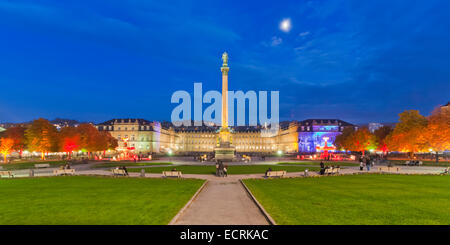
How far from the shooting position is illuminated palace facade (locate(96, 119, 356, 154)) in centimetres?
13188

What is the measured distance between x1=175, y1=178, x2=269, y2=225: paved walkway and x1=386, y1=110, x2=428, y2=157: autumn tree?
54.3m

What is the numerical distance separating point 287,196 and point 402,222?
21.2 ft

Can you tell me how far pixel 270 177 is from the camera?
27.2 m

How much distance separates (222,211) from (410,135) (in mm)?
60563

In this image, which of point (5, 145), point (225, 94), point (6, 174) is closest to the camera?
point (6, 174)

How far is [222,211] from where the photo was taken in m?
13.2

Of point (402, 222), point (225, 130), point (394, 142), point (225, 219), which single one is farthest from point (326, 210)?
point (394, 142)

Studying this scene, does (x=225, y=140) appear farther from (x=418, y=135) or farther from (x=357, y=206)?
(x=357, y=206)

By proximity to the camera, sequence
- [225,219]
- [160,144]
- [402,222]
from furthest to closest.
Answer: [160,144] → [225,219] → [402,222]

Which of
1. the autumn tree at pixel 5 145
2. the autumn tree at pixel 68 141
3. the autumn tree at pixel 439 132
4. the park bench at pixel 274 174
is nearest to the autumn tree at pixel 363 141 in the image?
the autumn tree at pixel 439 132

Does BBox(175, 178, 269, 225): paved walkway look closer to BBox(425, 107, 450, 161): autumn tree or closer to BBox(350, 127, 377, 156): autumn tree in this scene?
BBox(425, 107, 450, 161): autumn tree

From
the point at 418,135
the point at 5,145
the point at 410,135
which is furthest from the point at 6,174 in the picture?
the point at 410,135

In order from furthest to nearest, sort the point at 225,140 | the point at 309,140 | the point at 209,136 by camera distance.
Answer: the point at 209,136
the point at 309,140
the point at 225,140
